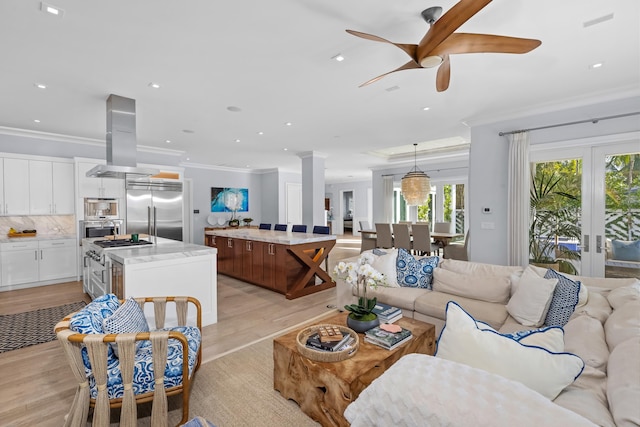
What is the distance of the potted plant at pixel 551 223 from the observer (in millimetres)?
3990

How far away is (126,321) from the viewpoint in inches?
77.6

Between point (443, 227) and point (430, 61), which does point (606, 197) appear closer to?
point (430, 61)

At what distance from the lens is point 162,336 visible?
1691 millimetres

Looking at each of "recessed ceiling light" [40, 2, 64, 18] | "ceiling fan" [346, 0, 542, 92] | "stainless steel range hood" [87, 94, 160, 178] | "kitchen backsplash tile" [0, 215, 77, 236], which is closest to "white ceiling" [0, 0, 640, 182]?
"recessed ceiling light" [40, 2, 64, 18]

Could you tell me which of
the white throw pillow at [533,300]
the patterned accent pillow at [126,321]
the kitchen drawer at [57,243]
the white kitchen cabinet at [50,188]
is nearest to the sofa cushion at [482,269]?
the white throw pillow at [533,300]

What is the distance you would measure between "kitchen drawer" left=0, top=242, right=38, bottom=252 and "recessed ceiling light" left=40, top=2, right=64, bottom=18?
15.0ft

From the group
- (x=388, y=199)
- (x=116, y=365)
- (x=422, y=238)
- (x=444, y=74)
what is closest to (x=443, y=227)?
(x=422, y=238)

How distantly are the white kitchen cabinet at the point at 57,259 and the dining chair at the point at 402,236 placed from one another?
250 inches

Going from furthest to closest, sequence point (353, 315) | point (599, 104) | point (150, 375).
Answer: point (599, 104)
point (353, 315)
point (150, 375)

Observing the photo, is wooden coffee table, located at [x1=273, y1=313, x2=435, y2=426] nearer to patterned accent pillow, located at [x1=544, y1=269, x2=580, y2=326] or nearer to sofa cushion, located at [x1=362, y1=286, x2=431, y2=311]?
sofa cushion, located at [x1=362, y1=286, x2=431, y2=311]

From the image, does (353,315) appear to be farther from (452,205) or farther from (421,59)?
(452,205)

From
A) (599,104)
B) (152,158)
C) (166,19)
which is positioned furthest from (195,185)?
(599,104)

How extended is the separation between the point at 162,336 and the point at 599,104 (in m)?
5.26

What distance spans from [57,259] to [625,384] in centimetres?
717
